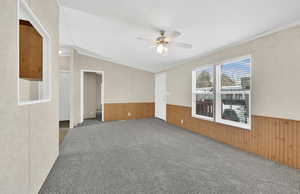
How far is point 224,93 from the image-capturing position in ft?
11.3

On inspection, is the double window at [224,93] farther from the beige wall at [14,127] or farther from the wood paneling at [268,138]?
the beige wall at [14,127]

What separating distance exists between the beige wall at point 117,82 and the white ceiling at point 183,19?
2.00 m

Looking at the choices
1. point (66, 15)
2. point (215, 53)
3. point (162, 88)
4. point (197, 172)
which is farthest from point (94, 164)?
point (162, 88)

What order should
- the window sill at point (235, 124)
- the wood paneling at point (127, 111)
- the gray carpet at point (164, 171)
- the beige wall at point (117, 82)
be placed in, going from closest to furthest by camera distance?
the gray carpet at point (164, 171) < the window sill at point (235, 124) < the beige wall at point (117, 82) < the wood paneling at point (127, 111)

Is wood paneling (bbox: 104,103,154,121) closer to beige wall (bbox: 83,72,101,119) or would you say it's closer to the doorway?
the doorway

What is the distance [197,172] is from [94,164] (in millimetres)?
1659

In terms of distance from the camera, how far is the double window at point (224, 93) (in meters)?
2.98

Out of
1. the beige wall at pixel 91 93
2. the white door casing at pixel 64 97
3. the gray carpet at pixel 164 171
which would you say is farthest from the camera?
the beige wall at pixel 91 93

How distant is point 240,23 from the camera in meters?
2.34

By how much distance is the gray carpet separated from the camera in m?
1.78

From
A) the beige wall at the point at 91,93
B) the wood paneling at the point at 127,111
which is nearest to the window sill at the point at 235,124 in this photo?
the wood paneling at the point at 127,111

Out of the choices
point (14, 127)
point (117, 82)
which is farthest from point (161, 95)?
point (14, 127)

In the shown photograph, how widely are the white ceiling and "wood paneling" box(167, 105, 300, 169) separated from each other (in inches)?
65.1

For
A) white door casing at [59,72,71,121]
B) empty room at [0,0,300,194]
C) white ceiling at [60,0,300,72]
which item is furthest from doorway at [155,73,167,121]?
white door casing at [59,72,71,121]
